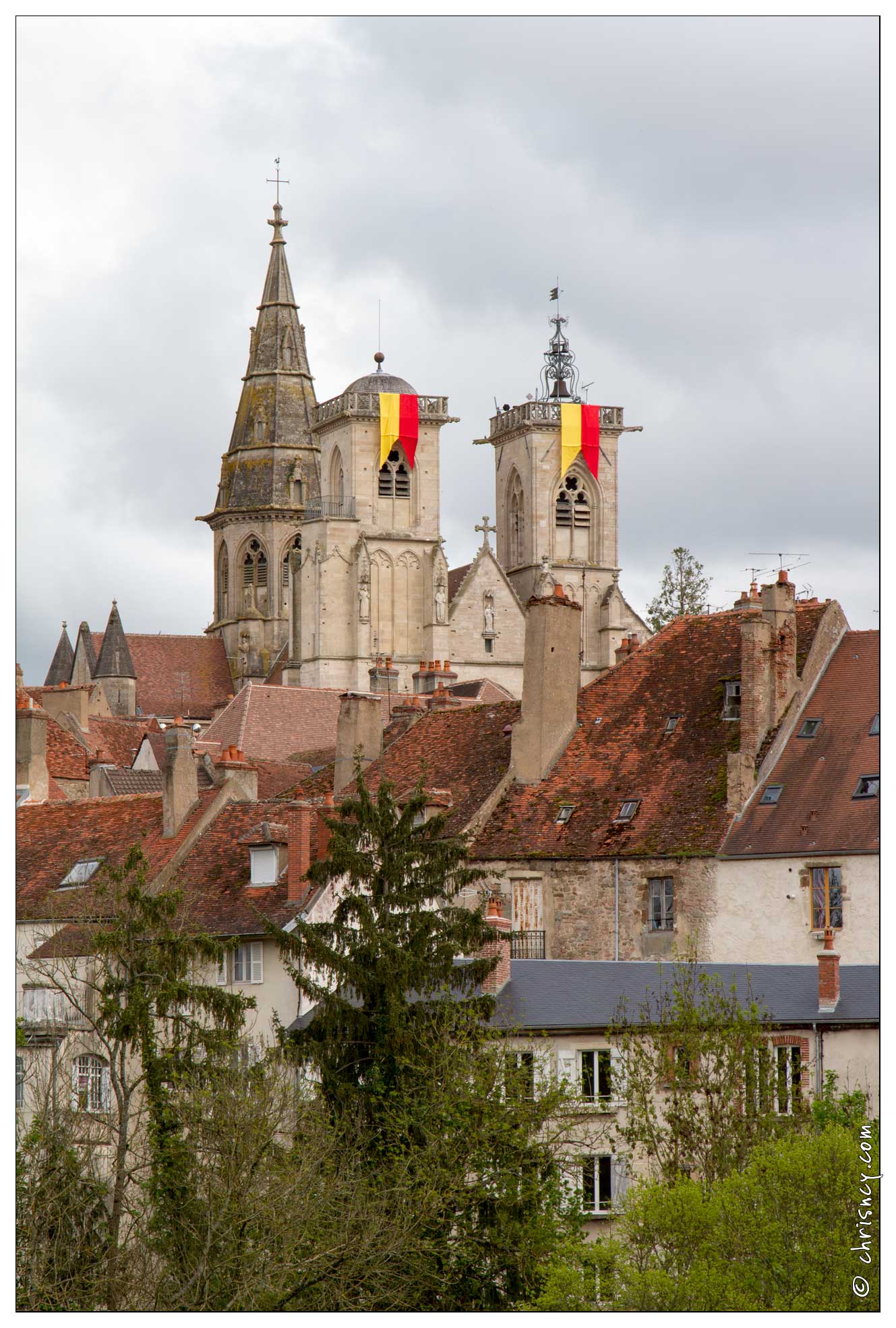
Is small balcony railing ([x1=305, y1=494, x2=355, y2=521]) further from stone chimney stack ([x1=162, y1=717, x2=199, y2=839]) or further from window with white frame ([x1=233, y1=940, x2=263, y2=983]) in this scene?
window with white frame ([x1=233, y1=940, x2=263, y2=983])

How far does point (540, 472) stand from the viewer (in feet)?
369

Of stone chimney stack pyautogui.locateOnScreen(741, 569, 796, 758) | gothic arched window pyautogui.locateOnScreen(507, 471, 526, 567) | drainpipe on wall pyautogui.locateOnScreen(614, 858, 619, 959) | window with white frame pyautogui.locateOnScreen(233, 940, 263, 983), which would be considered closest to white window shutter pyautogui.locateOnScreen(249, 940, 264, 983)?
window with white frame pyautogui.locateOnScreen(233, 940, 263, 983)

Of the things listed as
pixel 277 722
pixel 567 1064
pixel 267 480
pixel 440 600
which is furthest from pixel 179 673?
pixel 567 1064

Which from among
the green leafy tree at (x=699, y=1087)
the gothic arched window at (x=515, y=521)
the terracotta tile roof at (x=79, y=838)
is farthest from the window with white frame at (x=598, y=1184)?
the gothic arched window at (x=515, y=521)

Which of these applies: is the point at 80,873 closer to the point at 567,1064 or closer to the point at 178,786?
the point at 178,786

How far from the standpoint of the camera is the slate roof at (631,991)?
36312 millimetres

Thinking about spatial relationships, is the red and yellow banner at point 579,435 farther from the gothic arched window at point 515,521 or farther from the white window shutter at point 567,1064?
the white window shutter at point 567,1064

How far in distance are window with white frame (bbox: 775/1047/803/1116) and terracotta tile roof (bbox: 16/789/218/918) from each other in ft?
53.0

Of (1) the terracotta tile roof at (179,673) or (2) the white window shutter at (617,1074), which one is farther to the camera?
(1) the terracotta tile roof at (179,673)

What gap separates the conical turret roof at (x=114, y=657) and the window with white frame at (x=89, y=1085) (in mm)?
76296

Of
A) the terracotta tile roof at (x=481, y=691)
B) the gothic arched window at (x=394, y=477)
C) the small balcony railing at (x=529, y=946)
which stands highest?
the gothic arched window at (x=394, y=477)

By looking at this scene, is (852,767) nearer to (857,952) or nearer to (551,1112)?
(857,952)

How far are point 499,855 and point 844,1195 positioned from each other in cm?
1743

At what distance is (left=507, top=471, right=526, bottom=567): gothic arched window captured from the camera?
11331cm
